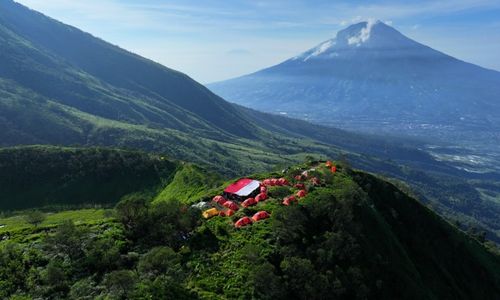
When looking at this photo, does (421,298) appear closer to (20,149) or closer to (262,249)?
(262,249)

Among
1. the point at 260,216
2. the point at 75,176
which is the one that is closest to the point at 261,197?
the point at 260,216

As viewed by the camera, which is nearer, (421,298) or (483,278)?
(421,298)

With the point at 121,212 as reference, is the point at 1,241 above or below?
below

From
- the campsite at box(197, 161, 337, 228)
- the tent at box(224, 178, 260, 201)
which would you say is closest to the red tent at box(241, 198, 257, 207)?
the campsite at box(197, 161, 337, 228)

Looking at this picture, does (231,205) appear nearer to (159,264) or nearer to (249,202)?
(249,202)

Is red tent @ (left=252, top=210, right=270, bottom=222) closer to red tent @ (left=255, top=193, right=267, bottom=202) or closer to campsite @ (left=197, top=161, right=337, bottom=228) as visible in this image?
campsite @ (left=197, top=161, right=337, bottom=228)

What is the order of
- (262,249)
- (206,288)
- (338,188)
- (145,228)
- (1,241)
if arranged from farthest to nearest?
(338,188)
(1,241)
(145,228)
(262,249)
(206,288)

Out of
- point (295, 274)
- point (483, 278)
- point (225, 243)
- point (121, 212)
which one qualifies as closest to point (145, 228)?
point (121, 212)
